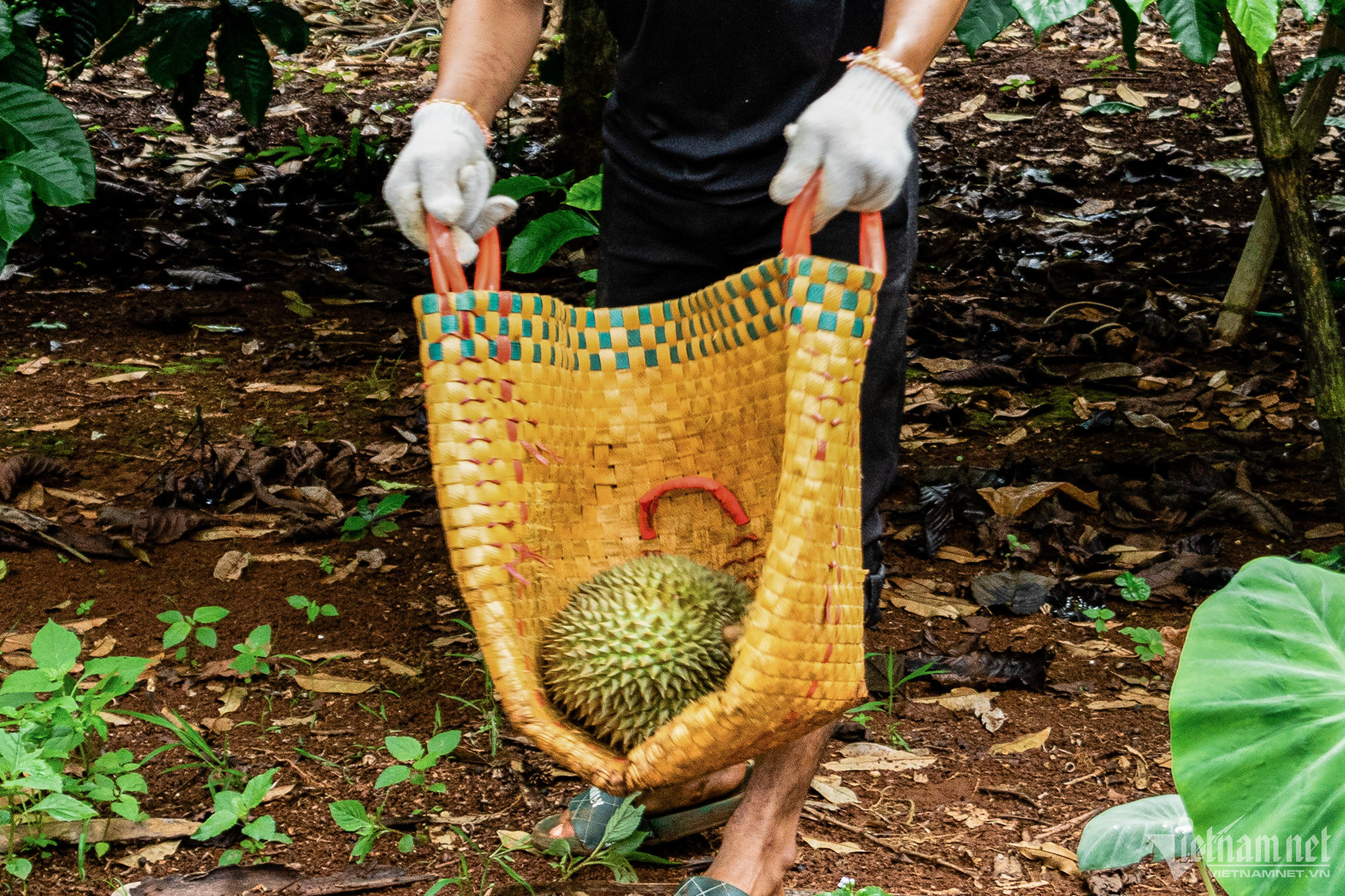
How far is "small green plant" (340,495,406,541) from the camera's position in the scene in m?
2.49

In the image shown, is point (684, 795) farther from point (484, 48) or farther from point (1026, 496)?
point (1026, 496)

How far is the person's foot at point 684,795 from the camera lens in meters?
1.69

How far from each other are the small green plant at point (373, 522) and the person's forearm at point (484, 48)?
1069 mm

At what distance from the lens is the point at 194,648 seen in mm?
2139

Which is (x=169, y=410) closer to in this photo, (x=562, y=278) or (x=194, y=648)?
(x=194, y=648)

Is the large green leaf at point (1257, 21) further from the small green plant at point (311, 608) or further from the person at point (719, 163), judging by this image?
the small green plant at point (311, 608)

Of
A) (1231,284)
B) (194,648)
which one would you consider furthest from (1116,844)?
(1231,284)

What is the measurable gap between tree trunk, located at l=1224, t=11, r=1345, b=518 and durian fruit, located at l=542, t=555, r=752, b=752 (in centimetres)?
131

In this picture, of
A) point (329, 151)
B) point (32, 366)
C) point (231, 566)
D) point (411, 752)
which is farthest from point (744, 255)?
point (329, 151)

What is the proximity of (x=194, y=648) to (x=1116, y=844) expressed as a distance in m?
1.66

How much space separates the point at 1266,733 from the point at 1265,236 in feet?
7.93

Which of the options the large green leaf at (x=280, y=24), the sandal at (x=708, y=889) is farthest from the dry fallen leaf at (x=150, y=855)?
the large green leaf at (x=280, y=24)

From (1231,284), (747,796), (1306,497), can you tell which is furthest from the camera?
(1231,284)

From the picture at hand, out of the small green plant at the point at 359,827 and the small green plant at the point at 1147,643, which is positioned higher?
the small green plant at the point at 1147,643
